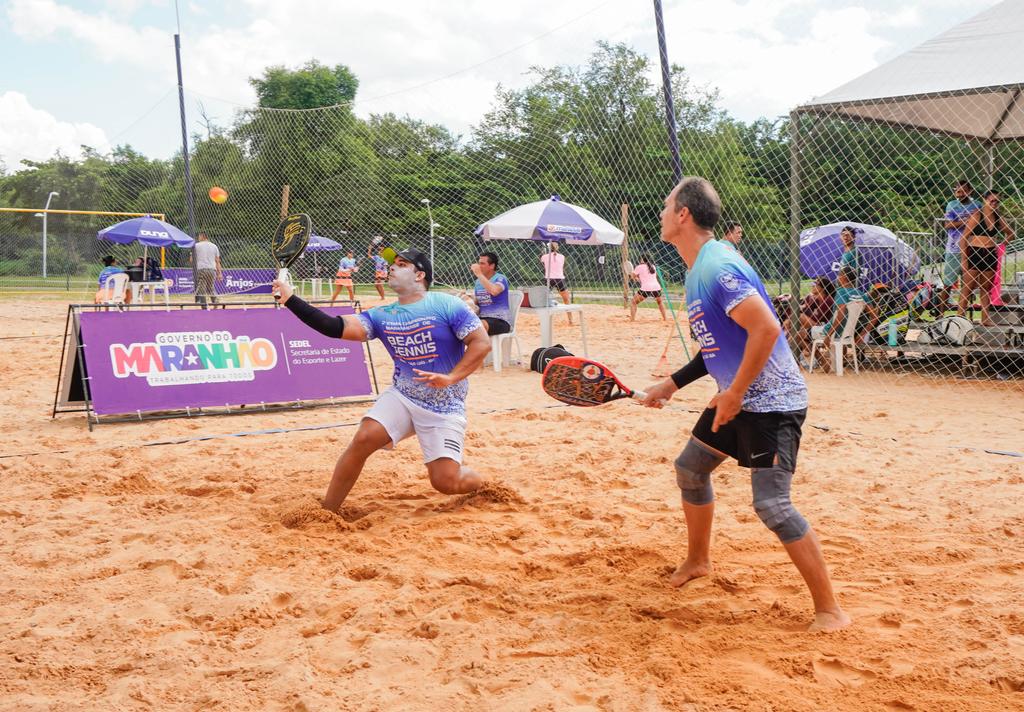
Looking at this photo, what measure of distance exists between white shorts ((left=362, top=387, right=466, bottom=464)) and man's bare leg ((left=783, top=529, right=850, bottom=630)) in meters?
2.21

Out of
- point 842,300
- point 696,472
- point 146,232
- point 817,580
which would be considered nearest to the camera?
point 817,580

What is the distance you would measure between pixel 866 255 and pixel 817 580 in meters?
8.97

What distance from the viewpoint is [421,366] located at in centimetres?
494

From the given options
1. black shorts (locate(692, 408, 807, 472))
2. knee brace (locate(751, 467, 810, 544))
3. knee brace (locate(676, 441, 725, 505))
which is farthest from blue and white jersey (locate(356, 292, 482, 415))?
knee brace (locate(751, 467, 810, 544))

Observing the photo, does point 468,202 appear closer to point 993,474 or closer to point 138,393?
point 138,393

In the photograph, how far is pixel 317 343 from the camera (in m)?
8.48

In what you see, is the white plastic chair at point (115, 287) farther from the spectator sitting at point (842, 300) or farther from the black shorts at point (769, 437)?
the black shorts at point (769, 437)

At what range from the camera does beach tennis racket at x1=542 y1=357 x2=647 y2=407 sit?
156 inches

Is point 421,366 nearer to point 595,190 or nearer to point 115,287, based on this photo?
point 595,190

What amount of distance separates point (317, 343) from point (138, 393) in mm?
1693

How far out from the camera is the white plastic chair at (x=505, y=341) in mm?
10749

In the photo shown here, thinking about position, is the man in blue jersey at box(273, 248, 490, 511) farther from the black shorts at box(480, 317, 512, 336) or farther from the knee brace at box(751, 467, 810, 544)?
the black shorts at box(480, 317, 512, 336)

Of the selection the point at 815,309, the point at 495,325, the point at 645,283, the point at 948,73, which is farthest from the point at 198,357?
the point at 645,283

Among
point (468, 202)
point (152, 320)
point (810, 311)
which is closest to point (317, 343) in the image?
point (152, 320)
